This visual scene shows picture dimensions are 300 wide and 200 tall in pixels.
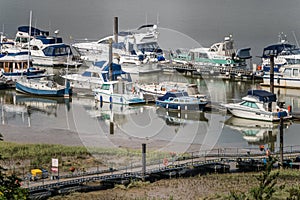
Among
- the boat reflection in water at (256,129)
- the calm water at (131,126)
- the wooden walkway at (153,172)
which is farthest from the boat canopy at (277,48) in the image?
the wooden walkway at (153,172)

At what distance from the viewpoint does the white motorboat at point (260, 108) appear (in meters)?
29.4

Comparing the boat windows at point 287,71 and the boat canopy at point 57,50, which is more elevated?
the boat canopy at point 57,50

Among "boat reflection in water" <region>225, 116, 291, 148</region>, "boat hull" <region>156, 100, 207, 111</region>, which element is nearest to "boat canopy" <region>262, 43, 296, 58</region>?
"boat hull" <region>156, 100, 207, 111</region>

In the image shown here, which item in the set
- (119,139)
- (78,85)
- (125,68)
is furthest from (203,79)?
(119,139)

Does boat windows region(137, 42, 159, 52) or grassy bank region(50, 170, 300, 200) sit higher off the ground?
boat windows region(137, 42, 159, 52)

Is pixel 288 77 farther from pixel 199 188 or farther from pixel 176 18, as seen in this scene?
pixel 176 18

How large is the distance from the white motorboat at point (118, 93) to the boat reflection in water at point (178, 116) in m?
1.73

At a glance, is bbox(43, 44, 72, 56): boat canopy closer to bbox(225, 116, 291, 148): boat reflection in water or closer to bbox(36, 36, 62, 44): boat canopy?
bbox(36, 36, 62, 44): boat canopy

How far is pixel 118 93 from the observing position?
1352 inches

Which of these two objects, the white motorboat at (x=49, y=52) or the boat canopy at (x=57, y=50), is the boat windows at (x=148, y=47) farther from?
the boat canopy at (x=57, y=50)

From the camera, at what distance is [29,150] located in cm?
2252

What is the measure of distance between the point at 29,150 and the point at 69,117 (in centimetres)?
920

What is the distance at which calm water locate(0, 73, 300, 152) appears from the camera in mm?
25683

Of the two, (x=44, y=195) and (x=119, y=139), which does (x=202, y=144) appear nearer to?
→ (x=119, y=139)
